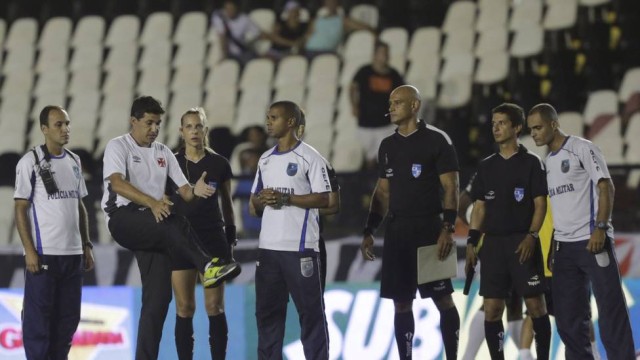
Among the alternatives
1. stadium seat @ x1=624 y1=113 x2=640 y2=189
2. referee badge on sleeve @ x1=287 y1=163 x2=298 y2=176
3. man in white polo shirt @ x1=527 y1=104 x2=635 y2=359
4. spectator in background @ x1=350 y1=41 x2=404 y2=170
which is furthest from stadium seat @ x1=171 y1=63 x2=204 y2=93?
man in white polo shirt @ x1=527 y1=104 x2=635 y2=359

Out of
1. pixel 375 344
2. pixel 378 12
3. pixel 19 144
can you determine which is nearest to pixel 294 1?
pixel 378 12

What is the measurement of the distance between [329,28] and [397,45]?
96 cm

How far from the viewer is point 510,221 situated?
30.0 ft

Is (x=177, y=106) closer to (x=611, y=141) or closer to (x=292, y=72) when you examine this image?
(x=292, y=72)

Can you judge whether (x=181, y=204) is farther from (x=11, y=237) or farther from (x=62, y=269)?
(x=11, y=237)

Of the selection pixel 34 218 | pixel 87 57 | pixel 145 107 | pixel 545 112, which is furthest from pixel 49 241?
pixel 87 57

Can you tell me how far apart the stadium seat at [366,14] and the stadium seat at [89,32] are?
3.91 m

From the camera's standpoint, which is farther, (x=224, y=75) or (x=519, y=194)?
(x=224, y=75)

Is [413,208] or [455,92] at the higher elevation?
[455,92]

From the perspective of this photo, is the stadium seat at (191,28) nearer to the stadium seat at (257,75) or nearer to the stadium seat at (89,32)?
the stadium seat at (89,32)

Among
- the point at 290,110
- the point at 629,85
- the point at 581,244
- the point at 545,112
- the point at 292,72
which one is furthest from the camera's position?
the point at 292,72

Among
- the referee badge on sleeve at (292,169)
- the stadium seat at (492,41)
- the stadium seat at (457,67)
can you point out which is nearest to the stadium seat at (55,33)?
the stadium seat at (457,67)

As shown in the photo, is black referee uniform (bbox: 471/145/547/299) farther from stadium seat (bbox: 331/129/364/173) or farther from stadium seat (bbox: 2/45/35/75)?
stadium seat (bbox: 2/45/35/75)

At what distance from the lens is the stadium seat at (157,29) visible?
18219 mm
